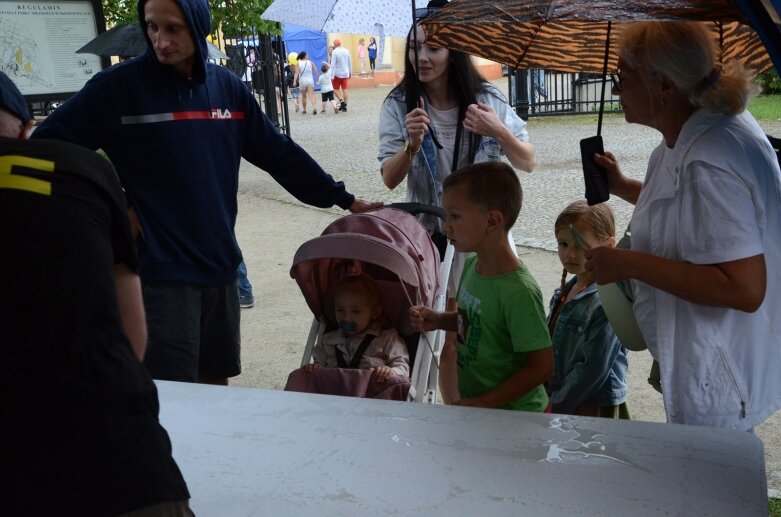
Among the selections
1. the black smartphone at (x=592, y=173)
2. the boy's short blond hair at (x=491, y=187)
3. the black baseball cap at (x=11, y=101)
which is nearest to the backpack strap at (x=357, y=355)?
the boy's short blond hair at (x=491, y=187)

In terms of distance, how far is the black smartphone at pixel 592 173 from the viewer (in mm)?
2656

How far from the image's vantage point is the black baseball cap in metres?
1.70

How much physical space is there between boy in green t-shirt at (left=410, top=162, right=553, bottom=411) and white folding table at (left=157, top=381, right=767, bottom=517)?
45 cm

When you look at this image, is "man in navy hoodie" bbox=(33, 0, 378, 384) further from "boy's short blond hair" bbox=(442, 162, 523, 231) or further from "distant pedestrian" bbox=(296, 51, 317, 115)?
"distant pedestrian" bbox=(296, 51, 317, 115)

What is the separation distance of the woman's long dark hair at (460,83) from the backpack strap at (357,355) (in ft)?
2.87

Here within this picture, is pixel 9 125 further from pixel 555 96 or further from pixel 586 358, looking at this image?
pixel 555 96

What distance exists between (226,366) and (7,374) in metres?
2.25

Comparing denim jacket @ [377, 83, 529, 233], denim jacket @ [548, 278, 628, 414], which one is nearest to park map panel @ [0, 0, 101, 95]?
denim jacket @ [377, 83, 529, 233]

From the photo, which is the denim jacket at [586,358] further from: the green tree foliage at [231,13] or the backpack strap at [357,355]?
the green tree foliage at [231,13]

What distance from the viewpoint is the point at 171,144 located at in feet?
10.3

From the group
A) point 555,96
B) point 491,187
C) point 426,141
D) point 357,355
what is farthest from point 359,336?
point 555,96

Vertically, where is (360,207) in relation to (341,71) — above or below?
below

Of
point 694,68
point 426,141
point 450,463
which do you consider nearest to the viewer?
point 450,463

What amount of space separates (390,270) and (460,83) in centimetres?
93
